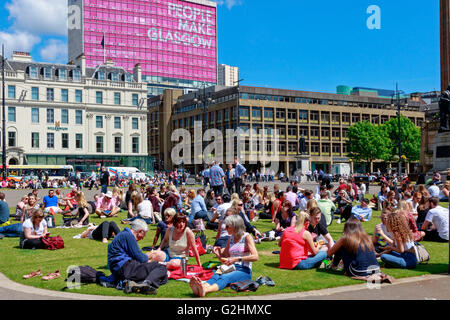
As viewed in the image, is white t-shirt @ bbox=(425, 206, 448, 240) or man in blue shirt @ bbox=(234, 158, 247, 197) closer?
white t-shirt @ bbox=(425, 206, 448, 240)

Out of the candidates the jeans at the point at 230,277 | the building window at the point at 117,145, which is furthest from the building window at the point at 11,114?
the jeans at the point at 230,277

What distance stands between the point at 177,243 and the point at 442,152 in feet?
87.0

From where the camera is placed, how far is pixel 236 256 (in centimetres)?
768

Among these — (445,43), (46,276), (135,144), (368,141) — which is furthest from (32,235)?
(368,141)

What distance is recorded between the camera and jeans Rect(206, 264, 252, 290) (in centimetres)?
707

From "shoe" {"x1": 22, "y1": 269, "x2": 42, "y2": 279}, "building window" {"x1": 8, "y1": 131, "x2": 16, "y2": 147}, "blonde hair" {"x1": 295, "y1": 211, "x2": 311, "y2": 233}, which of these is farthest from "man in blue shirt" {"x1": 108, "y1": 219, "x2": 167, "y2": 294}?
"building window" {"x1": 8, "y1": 131, "x2": 16, "y2": 147}

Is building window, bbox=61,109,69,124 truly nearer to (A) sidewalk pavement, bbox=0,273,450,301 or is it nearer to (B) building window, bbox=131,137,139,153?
(B) building window, bbox=131,137,139,153

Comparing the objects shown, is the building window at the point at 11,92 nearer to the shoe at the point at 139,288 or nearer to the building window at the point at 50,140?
the building window at the point at 50,140

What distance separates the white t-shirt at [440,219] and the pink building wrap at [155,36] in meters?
114

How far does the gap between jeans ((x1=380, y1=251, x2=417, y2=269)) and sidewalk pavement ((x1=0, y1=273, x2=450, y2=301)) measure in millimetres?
974

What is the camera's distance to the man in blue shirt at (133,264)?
722 centimetres

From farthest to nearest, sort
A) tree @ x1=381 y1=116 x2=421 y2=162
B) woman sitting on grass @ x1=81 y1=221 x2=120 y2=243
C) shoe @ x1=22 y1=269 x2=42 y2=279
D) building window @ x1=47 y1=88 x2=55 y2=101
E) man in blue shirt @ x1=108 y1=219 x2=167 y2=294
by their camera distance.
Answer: tree @ x1=381 y1=116 x2=421 y2=162
building window @ x1=47 y1=88 x2=55 y2=101
woman sitting on grass @ x1=81 y1=221 x2=120 y2=243
shoe @ x1=22 y1=269 x2=42 y2=279
man in blue shirt @ x1=108 y1=219 x2=167 y2=294
